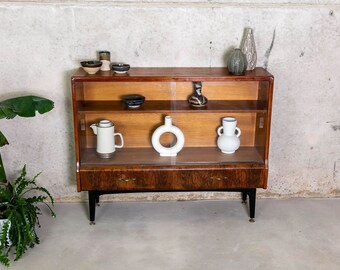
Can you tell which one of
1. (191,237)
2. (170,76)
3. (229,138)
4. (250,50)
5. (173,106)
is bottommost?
(191,237)

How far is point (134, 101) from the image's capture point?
2.96 meters

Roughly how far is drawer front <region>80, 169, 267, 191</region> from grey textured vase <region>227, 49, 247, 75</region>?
0.66 meters

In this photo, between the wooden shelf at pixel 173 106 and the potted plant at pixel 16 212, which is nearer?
the potted plant at pixel 16 212

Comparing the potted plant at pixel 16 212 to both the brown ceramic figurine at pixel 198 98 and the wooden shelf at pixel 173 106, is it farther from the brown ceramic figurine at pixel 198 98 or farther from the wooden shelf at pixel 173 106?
the brown ceramic figurine at pixel 198 98

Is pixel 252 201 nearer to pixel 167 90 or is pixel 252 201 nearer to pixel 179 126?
pixel 179 126

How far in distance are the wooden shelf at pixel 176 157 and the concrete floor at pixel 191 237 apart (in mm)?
454

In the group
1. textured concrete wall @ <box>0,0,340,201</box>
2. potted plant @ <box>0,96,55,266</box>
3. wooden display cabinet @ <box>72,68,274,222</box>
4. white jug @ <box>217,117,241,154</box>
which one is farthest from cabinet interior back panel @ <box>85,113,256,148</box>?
potted plant @ <box>0,96,55,266</box>

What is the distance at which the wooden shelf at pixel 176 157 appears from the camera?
3006 millimetres

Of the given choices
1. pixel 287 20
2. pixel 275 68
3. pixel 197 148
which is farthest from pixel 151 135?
pixel 287 20

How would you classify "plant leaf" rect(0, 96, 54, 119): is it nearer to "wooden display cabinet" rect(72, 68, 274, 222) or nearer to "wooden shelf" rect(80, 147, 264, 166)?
"wooden display cabinet" rect(72, 68, 274, 222)

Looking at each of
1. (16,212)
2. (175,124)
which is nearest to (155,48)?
(175,124)

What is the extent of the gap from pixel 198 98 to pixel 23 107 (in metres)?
1.14

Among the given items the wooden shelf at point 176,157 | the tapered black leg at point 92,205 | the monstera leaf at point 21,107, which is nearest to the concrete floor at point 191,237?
the tapered black leg at point 92,205

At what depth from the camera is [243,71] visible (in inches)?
115
